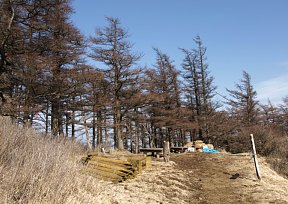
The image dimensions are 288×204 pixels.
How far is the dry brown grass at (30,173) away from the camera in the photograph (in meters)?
4.12

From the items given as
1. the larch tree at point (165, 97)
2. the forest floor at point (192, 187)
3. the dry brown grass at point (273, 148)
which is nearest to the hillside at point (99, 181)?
the forest floor at point (192, 187)

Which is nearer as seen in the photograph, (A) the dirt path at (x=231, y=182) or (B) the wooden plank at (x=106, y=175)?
(B) the wooden plank at (x=106, y=175)

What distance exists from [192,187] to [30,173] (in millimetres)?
6862

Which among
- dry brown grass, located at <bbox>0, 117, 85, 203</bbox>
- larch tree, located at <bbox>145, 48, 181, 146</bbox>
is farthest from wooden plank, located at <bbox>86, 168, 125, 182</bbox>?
larch tree, located at <bbox>145, 48, 181, 146</bbox>

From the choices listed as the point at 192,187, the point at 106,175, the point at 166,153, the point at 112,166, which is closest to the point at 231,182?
the point at 192,187

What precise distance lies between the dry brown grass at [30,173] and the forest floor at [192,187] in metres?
0.35

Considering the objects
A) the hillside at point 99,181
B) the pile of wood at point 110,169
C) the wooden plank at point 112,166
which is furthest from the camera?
the wooden plank at point 112,166

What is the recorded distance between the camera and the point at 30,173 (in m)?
4.51

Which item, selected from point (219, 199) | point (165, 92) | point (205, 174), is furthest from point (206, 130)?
point (219, 199)

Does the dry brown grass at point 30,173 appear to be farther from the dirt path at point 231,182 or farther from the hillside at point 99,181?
the dirt path at point 231,182

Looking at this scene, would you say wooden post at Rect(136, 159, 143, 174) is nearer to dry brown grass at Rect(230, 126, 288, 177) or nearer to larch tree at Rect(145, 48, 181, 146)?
dry brown grass at Rect(230, 126, 288, 177)

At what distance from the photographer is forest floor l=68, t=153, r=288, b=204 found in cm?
687

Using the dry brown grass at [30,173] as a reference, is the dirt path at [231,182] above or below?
below

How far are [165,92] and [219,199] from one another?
→ 2301cm
